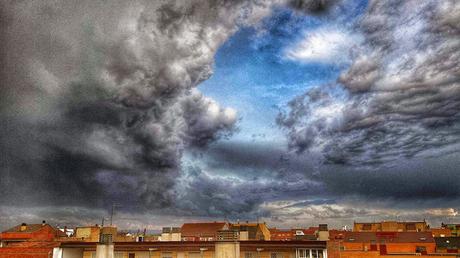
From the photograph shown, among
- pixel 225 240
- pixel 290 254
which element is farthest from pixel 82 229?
pixel 225 240

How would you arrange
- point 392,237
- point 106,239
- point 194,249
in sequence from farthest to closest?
1. point 392,237
2. point 194,249
3. point 106,239

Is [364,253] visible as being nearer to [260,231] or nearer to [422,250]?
[422,250]

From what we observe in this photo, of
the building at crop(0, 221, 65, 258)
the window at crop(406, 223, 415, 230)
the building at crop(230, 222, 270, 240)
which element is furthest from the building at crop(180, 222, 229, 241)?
the window at crop(406, 223, 415, 230)

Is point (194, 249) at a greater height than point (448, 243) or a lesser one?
greater

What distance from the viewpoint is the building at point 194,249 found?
4925cm

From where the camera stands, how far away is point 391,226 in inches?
5438

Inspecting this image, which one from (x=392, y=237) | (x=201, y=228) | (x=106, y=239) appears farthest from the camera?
(x=201, y=228)

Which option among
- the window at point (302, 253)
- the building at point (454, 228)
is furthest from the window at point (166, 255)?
the building at point (454, 228)

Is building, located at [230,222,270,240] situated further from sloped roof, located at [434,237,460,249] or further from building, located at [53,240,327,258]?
building, located at [53,240,327,258]

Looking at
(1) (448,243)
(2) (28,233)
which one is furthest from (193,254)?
(1) (448,243)

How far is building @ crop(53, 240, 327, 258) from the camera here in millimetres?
49250

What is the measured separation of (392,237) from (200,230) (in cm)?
5501

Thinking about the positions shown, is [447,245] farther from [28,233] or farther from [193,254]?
[28,233]

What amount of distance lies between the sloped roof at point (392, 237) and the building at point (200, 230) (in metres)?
36.0
